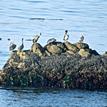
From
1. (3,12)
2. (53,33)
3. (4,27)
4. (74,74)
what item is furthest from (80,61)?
(3,12)

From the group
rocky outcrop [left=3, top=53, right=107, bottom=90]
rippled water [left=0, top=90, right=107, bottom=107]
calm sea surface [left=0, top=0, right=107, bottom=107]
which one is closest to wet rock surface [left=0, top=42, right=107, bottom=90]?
rocky outcrop [left=3, top=53, right=107, bottom=90]

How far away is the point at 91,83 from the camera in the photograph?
34250 mm

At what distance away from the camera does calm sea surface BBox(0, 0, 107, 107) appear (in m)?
32.1

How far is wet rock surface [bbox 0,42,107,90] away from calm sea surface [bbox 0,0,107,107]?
80 centimetres

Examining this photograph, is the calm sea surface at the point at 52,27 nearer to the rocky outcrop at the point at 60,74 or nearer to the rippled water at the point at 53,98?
the rippled water at the point at 53,98

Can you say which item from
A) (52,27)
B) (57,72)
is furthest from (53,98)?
(52,27)

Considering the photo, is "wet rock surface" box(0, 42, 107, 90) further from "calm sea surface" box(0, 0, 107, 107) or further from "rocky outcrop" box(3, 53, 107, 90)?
"calm sea surface" box(0, 0, 107, 107)

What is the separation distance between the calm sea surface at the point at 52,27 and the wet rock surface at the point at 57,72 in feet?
2.63

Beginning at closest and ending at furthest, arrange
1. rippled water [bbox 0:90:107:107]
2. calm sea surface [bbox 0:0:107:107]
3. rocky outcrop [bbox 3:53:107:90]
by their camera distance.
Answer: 1. rippled water [bbox 0:90:107:107]
2. calm sea surface [bbox 0:0:107:107]
3. rocky outcrop [bbox 3:53:107:90]

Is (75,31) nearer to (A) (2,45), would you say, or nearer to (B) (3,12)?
(A) (2,45)

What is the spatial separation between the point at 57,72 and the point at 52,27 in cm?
2185

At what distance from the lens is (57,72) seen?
34.2 m

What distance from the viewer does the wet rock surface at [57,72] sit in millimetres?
34188

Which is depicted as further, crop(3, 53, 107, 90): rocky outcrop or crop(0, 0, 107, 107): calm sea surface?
crop(3, 53, 107, 90): rocky outcrop
